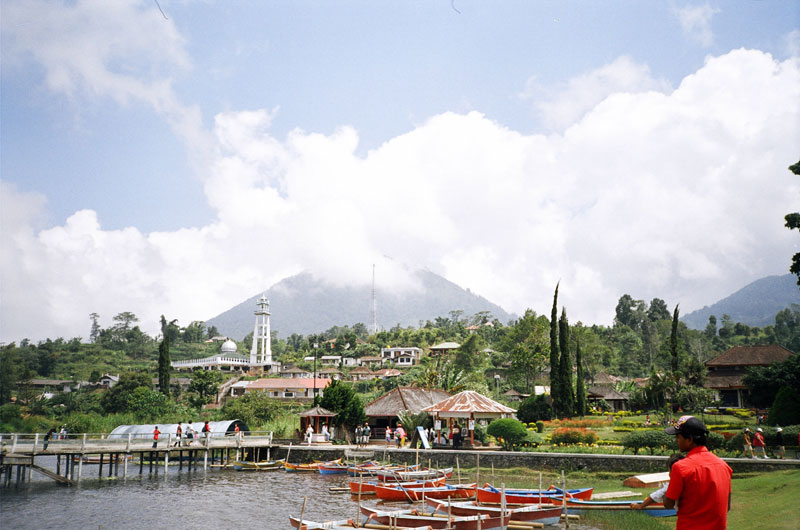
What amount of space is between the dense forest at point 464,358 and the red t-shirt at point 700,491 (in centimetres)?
4097

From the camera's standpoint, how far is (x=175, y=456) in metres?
44.3

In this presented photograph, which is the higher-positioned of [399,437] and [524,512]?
[524,512]

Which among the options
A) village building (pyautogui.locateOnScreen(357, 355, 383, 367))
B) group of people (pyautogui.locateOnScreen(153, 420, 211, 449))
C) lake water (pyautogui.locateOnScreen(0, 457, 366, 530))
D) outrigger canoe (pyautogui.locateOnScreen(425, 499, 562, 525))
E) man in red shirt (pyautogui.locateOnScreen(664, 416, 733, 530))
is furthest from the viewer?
village building (pyautogui.locateOnScreen(357, 355, 383, 367))

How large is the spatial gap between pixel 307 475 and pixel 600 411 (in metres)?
33.5

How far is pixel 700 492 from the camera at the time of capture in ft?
16.8

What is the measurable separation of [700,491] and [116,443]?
36834 mm

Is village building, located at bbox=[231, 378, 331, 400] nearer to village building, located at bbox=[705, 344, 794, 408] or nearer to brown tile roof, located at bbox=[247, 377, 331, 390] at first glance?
brown tile roof, located at bbox=[247, 377, 331, 390]

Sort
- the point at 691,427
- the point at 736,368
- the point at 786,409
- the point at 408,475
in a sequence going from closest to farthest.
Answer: the point at 691,427 → the point at 408,475 → the point at 786,409 → the point at 736,368

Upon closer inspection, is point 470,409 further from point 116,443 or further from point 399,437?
point 116,443

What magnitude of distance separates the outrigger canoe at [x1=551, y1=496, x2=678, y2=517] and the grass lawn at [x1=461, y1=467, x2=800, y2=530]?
23cm

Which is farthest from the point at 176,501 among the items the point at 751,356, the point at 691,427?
the point at 751,356

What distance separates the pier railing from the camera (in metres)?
32.1

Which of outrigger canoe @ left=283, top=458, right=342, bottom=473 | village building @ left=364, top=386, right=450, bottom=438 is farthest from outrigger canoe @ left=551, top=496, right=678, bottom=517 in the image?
village building @ left=364, top=386, right=450, bottom=438

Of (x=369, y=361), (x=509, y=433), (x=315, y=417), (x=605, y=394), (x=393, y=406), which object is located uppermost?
(x=369, y=361)
